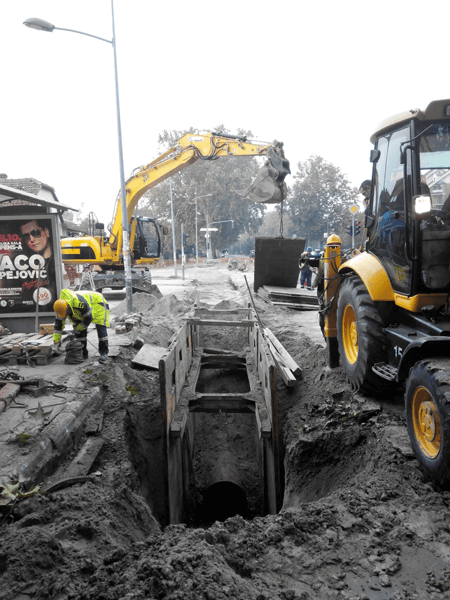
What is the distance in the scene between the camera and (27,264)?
8.31 meters

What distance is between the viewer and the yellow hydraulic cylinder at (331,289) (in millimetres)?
6086

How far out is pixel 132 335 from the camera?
9539 mm

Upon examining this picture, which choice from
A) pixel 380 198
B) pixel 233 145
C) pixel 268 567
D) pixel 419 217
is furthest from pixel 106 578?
pixel 233 145

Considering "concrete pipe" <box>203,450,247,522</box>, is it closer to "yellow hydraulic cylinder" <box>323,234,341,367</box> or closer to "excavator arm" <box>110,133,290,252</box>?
"yellow hydraulic cylinder" <box>323,234,341,367</box>

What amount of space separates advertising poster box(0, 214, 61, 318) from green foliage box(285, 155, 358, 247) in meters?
52.4

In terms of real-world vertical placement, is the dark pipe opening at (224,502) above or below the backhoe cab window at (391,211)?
below

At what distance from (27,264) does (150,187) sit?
23.8 ft

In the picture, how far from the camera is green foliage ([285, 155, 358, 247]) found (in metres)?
57.9

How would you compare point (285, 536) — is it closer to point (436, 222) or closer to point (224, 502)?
point (436, 222)

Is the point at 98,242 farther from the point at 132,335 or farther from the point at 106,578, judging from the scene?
the point at 106,578

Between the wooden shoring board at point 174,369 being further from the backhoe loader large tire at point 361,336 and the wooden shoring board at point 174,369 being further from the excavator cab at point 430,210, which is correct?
the excavator cab at point 430,210

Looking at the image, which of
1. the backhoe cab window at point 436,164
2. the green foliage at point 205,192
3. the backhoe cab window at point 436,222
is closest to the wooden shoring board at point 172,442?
the backhoe cab window at point 436,222

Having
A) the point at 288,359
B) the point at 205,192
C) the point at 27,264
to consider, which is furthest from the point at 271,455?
the point at 205,192

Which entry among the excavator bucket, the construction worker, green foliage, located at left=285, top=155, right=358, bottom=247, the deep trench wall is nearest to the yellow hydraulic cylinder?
the deep trench wall
